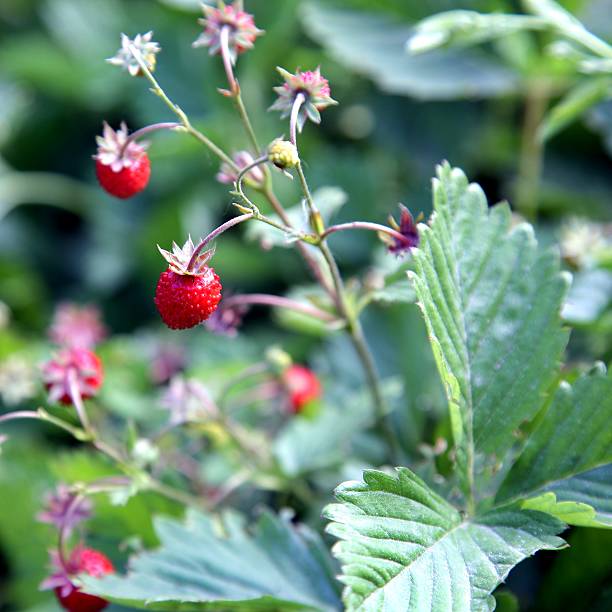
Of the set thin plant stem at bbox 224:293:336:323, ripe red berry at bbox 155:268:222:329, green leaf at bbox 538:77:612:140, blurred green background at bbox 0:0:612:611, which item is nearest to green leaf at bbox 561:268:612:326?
blurred green background at bbox 0:0:612:611

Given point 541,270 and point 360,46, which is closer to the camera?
point 541,270

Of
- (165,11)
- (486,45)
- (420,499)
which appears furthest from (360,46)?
(420,499)

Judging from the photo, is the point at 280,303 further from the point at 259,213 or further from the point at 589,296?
the point at 589,296

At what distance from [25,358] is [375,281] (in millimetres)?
885

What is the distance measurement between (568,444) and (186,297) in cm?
45

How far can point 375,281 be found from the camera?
Answer: 1.19 meters

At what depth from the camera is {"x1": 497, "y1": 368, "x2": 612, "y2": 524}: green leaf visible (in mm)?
894

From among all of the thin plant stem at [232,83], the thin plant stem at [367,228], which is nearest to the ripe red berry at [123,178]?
the thin plant stem at [232,83]

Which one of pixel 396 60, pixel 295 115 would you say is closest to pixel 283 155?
pixel 295 115

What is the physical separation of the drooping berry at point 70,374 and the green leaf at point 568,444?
541mm

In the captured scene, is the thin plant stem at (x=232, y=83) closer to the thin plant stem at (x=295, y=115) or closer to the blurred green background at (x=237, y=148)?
the thin plant stem at (x=295, y=115)

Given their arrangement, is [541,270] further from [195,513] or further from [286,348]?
[286,348]

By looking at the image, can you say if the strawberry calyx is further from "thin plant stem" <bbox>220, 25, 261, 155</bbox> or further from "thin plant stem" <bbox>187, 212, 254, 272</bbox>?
"thin plant stem" <bbox>220, 25, 261, 155</bbox>

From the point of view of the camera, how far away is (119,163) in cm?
94
